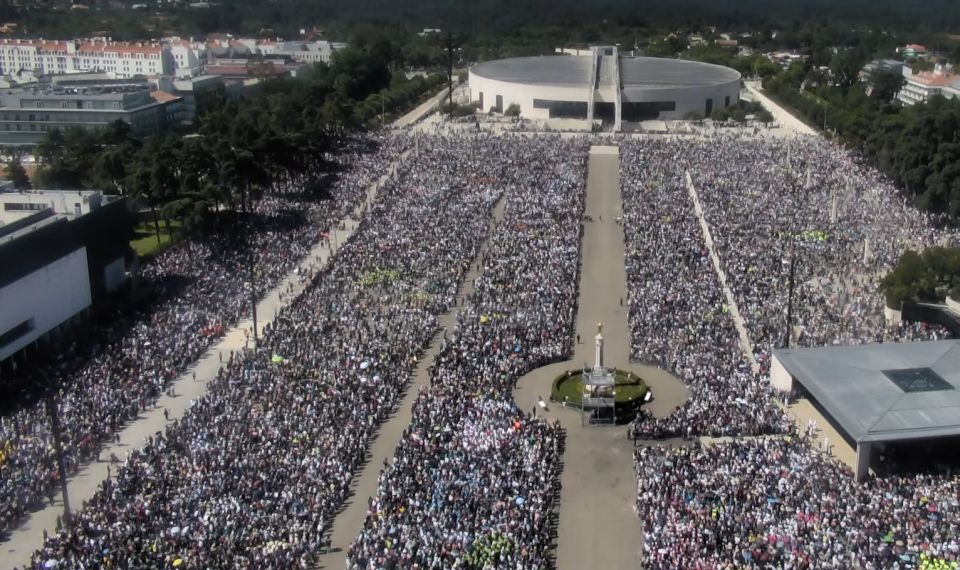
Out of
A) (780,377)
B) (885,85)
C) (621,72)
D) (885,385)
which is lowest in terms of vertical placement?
(780,377)

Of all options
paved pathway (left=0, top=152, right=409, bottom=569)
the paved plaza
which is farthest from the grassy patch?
the paved plaza

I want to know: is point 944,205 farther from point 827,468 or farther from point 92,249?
point 92,249

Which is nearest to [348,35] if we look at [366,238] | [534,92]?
[534,92]

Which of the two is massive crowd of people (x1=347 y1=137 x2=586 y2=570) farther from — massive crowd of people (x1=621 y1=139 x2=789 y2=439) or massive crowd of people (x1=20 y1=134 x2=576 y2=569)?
massive crowd of people (x1=621 y1=139 x2=789 y2=439)

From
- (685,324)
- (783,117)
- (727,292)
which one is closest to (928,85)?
(783,117)

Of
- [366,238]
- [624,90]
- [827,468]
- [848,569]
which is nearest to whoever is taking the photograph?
[848,569]

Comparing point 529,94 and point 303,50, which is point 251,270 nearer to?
point 529,94

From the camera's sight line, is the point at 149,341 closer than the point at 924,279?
Yes
